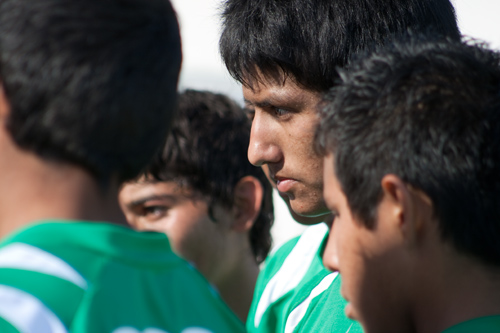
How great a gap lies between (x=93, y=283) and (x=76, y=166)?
0.19m

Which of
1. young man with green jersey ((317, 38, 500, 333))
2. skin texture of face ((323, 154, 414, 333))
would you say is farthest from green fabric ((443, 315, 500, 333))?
skin texture of face ((323, 154, 414, 333))

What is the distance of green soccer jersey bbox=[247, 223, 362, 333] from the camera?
1.85m

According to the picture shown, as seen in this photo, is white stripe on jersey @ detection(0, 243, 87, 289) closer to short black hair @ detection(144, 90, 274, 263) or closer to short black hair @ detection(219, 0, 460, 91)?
short black hair @ detection(219, 0, 460, 91)

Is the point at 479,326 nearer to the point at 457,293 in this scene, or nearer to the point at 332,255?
the point at 457,293

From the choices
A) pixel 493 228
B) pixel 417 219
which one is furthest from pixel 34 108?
pixel 493 228

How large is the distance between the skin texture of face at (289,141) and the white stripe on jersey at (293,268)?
28 cm

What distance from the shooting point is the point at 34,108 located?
3.14 feet

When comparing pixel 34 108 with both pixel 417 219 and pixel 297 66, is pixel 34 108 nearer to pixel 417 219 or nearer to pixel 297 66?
pixel 417 219

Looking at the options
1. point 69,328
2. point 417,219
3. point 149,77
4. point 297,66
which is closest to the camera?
point 69,328

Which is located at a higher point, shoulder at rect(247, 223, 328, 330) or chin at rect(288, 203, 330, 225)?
chin at rect(288, 203, 330, 225)

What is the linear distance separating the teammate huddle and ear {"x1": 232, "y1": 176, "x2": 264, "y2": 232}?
0.75m

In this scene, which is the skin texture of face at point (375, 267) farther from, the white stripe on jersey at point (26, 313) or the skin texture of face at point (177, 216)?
the skin texture of face at point (177, 216)

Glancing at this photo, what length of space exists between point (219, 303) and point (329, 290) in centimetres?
88

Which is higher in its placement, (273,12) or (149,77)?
(273,12)
